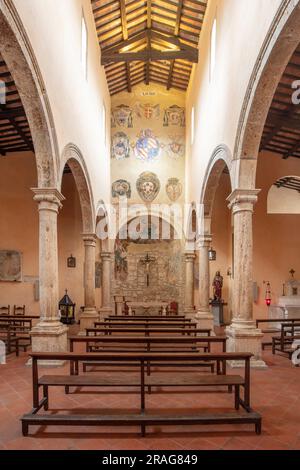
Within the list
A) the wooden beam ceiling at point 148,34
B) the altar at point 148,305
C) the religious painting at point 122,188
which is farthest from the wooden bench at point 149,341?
the religious painting at point 122,188

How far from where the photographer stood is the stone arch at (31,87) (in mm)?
5566

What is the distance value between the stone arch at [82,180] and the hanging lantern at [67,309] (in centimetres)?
442

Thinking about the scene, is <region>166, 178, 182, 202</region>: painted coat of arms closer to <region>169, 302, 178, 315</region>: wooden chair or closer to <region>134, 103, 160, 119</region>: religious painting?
<region>134, 103, 160, 119</region>: religious painting

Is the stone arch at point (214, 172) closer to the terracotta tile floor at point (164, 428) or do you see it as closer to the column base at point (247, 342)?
the column base at point (247, 342)

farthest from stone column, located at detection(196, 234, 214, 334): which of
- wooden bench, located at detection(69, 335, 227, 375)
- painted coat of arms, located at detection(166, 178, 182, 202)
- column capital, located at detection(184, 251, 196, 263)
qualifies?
painted coat of arms, located at detection(166, 178, 182, 202)

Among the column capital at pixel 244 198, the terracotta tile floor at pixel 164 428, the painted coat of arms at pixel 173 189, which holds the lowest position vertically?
the terracotta tile floor at pixel 164 428

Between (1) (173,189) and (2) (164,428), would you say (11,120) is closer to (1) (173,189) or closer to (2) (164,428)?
(1) (173,189)

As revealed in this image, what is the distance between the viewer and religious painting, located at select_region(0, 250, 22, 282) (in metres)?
14.9

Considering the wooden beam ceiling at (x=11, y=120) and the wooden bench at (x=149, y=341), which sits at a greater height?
the wooden beam ceiling at (x=11, y=120)

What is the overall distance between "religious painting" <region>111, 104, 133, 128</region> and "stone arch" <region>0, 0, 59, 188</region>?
10338 mm

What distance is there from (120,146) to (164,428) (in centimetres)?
1467

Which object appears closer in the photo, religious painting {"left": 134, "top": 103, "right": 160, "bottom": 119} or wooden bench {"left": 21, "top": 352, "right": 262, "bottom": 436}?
wooden bench {"left": 21, "top": 352, "right": 262, "bottom": 436}

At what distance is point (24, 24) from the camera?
239 inches

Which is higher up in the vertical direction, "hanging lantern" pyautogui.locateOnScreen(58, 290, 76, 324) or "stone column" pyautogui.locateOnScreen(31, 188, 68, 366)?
"stone column" pyautogui.locateOnScreen(31, 188, 68, 366)
